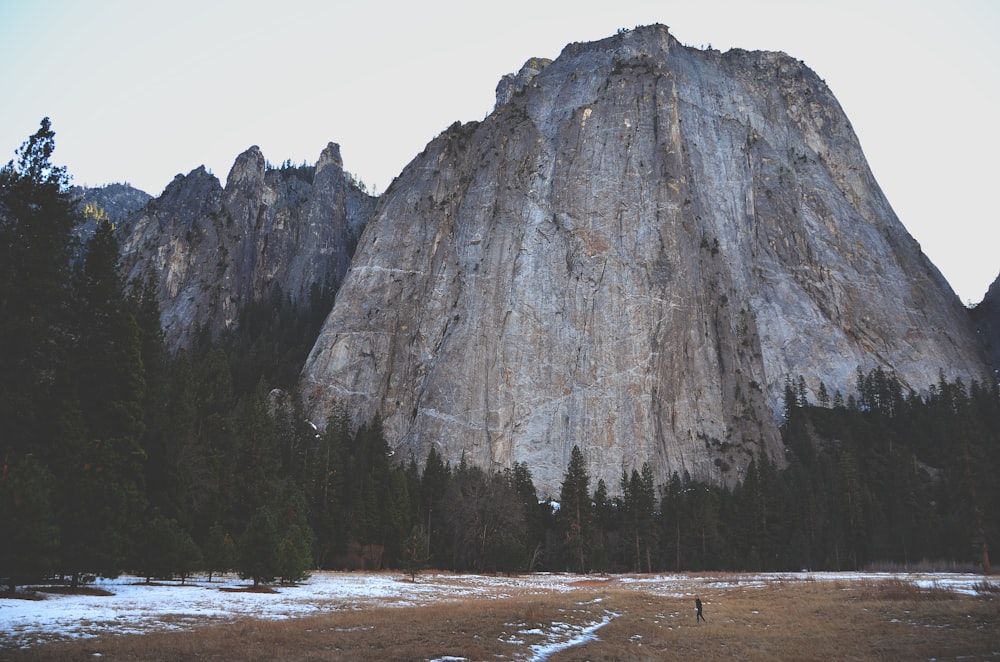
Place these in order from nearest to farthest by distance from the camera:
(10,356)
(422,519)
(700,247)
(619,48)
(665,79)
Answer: (10,356) → (422,519) → (700,247) → (665,79) → (619,48)

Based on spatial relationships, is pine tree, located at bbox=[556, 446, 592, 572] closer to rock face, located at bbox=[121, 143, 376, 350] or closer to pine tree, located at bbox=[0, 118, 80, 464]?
pine tree, located at bbox=[0, 118, 80, 464]

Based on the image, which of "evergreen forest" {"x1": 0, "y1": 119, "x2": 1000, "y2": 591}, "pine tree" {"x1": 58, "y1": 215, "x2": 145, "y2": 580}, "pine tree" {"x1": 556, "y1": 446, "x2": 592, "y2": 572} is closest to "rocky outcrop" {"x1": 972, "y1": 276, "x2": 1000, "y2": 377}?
"evergreen forest" {"x1": 0, "y1": 119, "x2": 1000, "y2": 591}

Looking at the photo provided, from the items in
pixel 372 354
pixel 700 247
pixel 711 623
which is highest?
pixel 700 247

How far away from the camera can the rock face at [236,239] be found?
513ft

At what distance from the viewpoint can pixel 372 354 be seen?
129 meters

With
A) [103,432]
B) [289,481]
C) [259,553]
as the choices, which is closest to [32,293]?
[103,432]

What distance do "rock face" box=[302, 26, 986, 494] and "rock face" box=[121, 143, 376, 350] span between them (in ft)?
95.1

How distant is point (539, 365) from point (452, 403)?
51.8 ft

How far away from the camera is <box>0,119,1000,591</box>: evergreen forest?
25.1m

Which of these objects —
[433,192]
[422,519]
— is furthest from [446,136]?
[422,519]

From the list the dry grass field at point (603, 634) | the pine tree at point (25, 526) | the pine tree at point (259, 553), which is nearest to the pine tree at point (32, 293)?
the pine tree at point (25, 526)

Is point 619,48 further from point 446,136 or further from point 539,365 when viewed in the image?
point 539,365

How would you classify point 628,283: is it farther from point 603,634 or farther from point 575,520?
point 603,634

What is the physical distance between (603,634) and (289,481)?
1874 inches
